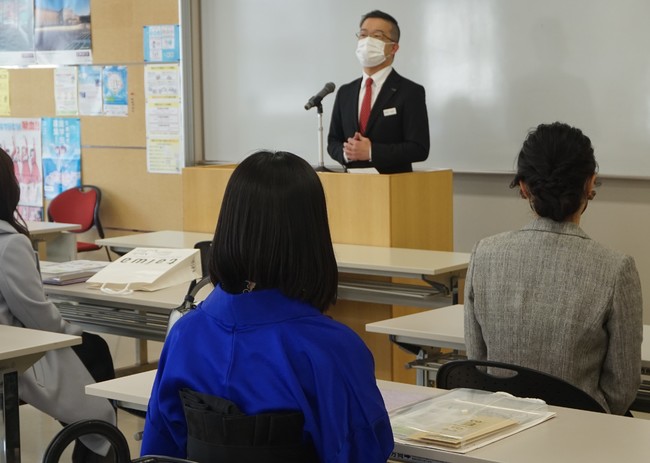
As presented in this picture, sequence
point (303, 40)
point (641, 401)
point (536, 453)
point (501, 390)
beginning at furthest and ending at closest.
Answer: point (303, 40), point (641, 401), point (501, 390), point (536, 453)

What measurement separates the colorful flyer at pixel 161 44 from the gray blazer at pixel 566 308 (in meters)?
5.10

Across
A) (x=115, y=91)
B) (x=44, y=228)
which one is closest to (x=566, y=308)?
(x=44, y=228)

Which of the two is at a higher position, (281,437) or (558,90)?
(558,90)

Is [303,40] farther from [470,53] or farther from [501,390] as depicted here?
[501,390]

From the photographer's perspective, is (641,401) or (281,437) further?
(641,401)

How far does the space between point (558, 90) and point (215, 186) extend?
1.95 meters

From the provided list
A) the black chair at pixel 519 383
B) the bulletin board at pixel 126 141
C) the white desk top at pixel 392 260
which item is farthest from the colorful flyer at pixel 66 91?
the black chair at pixel 519 383

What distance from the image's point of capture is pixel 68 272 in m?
4.21

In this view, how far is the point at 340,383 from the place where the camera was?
1.57 meters

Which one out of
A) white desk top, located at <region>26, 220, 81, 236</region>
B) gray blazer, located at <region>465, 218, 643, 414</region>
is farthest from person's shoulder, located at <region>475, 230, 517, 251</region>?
white desk top, located at <region>26, 220, 81, 236</region>

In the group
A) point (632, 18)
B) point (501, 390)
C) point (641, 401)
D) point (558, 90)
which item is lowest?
point (641, 401)

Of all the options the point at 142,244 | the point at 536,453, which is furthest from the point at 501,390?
the point at 142,244

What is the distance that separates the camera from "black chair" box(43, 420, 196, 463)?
1.31 m

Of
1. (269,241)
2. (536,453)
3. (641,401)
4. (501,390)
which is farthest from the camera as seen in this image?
(641,401)
